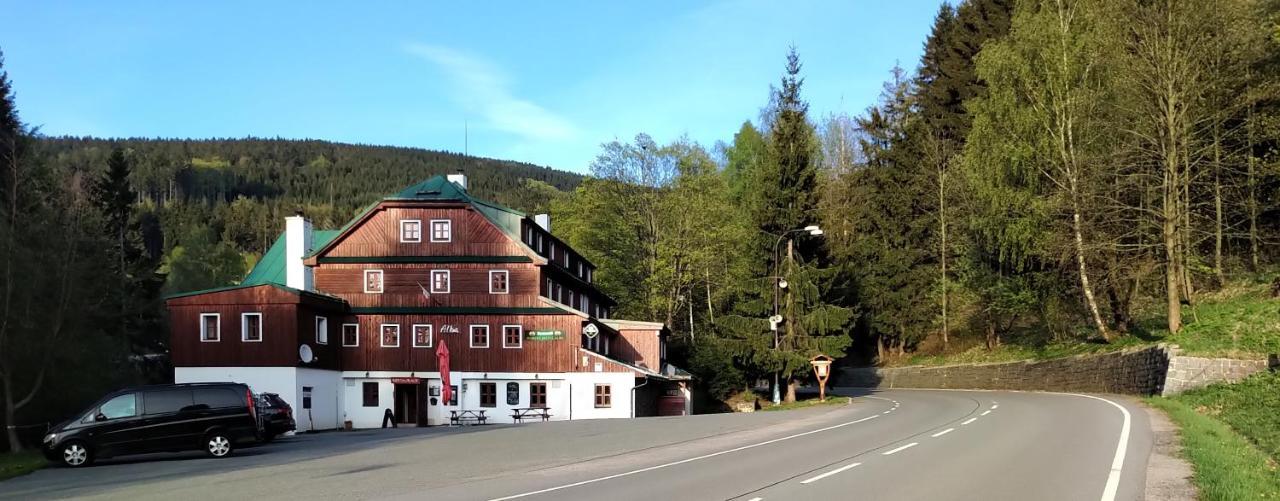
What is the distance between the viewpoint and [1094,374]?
121ft

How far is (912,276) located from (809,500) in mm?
49640

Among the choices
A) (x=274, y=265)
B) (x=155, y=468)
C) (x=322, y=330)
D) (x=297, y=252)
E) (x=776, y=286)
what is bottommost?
(x=155, y=468)

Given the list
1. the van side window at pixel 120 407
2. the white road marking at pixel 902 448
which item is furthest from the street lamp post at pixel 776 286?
the van side window at pixel 120 407

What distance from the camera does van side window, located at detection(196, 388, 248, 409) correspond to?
22953mm

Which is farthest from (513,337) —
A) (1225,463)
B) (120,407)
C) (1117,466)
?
(1225,463)

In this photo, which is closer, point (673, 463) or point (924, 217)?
point (673, 463)

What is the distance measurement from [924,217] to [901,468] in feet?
151

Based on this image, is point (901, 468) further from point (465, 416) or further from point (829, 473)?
point (465, 416)

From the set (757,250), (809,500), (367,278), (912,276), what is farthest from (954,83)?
(809,500)

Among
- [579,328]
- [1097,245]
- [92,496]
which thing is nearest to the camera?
[92,496]

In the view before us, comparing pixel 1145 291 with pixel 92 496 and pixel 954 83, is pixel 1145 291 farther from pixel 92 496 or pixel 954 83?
pixel 92 496

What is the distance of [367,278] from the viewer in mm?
45344

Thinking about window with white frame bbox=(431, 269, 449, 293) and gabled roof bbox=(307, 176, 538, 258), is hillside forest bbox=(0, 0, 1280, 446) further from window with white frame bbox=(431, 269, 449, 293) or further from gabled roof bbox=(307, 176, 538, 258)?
window with white frame bbox=(431, 269, 449, 293)

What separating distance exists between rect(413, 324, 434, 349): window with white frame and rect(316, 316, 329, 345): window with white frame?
4.08 meters
